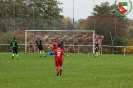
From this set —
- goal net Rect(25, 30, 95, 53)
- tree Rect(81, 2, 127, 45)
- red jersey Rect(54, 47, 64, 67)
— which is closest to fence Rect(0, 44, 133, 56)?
goal net Rect(25, 30, 95, 53)

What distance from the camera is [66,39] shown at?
51.7m

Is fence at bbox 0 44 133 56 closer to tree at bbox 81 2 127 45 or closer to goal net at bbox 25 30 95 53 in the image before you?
goal net at bbox 25 30 95 53

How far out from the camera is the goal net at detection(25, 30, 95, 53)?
50938mm

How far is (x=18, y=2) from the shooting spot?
65.1 meters

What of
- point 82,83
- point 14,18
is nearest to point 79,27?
point 14,18

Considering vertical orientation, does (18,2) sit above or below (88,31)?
above

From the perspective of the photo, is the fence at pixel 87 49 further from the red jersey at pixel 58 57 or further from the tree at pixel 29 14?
the red jersey at pixel 58 57

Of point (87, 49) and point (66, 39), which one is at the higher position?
point (66, 39)

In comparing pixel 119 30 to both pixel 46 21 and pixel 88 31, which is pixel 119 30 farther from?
pixel 46 21

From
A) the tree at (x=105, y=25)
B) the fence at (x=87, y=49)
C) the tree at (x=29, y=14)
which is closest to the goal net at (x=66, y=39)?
the fence at (x=87, y=49)

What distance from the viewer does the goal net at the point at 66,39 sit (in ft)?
167

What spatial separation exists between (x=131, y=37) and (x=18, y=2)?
17.8 m

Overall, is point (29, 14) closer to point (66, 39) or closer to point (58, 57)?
point (66, 39)

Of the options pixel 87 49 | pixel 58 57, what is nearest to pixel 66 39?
pixel 87 49
